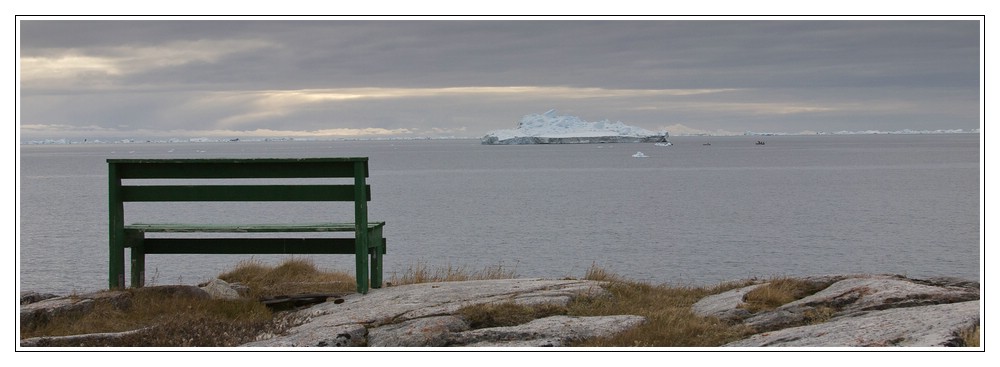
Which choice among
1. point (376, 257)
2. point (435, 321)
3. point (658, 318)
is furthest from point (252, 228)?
point (658, 318)

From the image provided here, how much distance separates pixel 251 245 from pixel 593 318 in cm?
449

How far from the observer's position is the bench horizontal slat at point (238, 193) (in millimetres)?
10591

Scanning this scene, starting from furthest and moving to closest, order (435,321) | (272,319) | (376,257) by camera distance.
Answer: (376,257) → (272,319) → (435,321)

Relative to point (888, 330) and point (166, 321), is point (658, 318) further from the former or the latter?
point (166, 321)

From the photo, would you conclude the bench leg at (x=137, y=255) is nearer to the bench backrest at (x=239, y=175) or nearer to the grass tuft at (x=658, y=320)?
the bench backrest at (x=239, y=175)

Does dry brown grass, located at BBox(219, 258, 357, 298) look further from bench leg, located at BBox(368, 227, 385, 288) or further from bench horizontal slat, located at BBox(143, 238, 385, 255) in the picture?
bench horizontal slat, located at BBox(143, 238, 385, 255)

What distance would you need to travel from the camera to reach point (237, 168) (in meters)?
10.5

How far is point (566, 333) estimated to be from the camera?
26.5 feet

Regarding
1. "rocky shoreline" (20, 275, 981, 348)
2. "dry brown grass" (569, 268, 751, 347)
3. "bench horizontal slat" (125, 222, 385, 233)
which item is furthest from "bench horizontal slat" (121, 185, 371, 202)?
"dry brown grass" (569, 268, 751, 347)

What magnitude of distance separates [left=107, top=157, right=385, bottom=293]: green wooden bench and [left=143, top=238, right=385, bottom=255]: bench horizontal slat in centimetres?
1

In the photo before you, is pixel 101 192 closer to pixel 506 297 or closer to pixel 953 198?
pixel 953 198

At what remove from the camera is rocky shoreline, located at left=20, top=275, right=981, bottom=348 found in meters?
7.57

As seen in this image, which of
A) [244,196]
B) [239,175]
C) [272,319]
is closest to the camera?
[272,319]

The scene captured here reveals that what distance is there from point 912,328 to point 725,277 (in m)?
20.3
